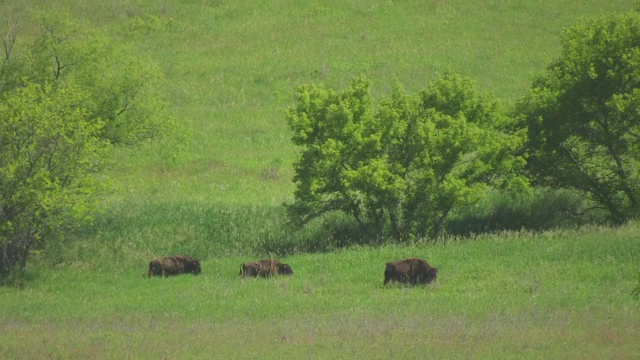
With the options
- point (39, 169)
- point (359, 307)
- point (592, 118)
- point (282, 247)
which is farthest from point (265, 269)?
point (592, 118)

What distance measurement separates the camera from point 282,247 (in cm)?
3666

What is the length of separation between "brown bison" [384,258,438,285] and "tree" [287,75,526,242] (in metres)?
7.33

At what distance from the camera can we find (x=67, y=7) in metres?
73.8

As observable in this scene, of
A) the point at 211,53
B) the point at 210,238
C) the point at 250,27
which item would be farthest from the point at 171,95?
the point at 210,238

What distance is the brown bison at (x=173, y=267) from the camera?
3081cm

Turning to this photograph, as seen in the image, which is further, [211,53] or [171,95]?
[211,53]

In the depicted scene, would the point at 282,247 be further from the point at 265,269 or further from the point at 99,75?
the point at 99,75

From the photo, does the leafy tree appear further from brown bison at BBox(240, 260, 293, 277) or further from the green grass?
brown bison at BBox(240, 260, 293, 277)

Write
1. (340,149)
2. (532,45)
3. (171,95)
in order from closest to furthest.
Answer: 1. (340,149)
2. (171,95)
3. (532,45)

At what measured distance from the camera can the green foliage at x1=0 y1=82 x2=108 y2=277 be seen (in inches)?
1209

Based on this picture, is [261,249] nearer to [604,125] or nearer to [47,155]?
[47,155]

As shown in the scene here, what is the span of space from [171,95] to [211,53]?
8.38 meters

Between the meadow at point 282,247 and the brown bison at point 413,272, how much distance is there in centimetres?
55

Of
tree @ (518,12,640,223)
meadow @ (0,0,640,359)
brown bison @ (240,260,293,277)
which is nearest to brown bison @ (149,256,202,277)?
meadow @ (0,0,640,359)
